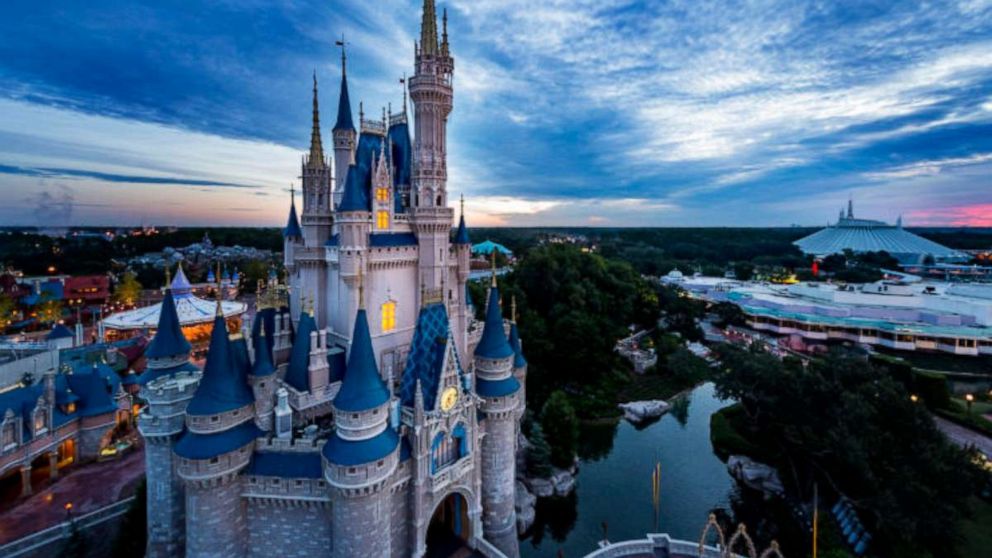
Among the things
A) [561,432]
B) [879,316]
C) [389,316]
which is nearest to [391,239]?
[389,316]

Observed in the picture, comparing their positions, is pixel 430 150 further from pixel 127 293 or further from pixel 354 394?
pixel 127 293

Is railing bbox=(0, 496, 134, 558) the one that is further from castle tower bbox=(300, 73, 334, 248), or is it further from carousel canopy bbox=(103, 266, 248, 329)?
carousel canopy bbox=(103, 266, 248, 329)

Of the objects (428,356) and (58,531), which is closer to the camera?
(428,356)

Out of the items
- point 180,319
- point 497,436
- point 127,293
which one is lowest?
point 497,436

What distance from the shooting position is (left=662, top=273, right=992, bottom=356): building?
44562 millimetres

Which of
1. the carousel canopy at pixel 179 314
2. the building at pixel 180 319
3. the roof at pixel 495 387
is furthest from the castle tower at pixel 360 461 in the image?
the building at pixel 180 319

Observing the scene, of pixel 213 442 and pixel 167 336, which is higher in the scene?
pixel 167 336

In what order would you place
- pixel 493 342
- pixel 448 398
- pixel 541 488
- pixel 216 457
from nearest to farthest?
1. pixel 216 457
2. pixel 448 398
3. pixel 493 342
4. pixel 541 488

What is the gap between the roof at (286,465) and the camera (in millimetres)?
14461

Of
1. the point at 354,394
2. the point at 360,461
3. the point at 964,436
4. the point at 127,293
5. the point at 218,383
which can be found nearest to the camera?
the point at 360,461

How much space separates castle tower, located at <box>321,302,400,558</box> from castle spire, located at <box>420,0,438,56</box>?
1442 cm

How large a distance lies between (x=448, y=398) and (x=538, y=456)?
1121 cm

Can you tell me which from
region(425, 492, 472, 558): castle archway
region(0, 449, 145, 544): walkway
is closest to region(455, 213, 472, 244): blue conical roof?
region(425, 492, 472, 558): castle archway

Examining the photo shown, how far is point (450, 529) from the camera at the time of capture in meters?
18.4
